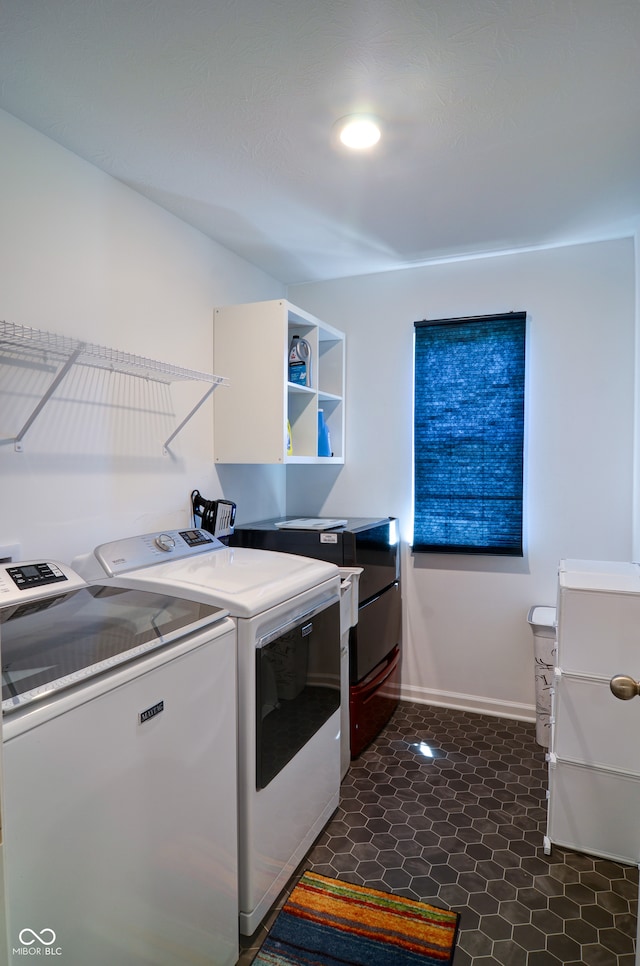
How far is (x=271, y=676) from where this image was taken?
1.64 meters

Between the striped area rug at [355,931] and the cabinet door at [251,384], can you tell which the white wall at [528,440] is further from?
the striped area rug at [355,931]

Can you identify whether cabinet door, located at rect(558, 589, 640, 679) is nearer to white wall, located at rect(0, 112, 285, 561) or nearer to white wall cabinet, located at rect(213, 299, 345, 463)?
white wall cabinet, located at rect(213, 299, 345, 463)

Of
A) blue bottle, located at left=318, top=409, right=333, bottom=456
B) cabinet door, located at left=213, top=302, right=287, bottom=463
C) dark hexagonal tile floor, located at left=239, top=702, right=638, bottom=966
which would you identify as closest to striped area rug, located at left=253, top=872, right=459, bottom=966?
dark hexagonal tile floor, located at left=239, top=702, right=638, bottom=966

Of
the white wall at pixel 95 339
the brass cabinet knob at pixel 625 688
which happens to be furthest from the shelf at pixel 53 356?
the brass cabinet knob at pixel 625 688

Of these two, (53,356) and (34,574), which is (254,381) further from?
(34,574)

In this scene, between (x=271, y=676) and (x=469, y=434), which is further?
(x=469, y=434)

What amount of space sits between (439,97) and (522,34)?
278 millimetres

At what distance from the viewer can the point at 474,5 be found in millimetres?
1252

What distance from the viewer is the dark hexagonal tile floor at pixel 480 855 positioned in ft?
5.16

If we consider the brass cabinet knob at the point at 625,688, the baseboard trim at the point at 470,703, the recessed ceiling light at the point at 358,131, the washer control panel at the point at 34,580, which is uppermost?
the recessed ceiling light at the point at 358,131

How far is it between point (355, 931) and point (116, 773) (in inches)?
41.4

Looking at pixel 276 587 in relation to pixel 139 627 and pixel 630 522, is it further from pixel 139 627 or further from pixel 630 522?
pixel 630 522

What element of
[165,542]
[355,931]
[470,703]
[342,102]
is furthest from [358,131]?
[470,703]

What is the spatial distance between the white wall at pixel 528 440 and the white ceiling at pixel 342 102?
436mm
